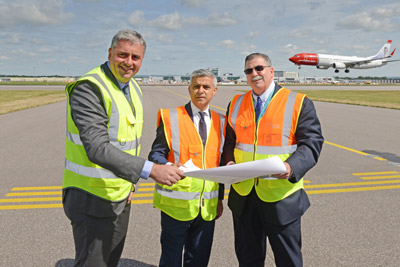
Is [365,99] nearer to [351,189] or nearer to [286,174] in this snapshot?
[351,189]

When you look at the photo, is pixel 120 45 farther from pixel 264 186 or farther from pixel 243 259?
pixel 243 259

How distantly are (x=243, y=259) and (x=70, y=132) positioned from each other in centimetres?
194

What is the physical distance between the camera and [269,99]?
2.73 m

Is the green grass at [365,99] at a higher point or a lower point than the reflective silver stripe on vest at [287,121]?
higher

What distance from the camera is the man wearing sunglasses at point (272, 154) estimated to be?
2570mm

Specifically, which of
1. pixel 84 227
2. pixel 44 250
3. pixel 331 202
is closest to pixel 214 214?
pixel 84 227

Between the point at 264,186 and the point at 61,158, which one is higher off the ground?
the point at 264,186

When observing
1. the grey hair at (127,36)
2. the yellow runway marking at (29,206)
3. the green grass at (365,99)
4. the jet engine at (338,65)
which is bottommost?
the yellow runway marking at (29,206)

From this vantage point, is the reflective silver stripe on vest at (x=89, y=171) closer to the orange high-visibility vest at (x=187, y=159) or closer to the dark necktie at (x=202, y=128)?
the orange high-visibility vest at (x=187, y=159)

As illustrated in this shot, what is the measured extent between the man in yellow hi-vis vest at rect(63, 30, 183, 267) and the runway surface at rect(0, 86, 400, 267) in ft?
3.76

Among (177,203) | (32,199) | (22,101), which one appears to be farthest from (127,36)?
(22,101)

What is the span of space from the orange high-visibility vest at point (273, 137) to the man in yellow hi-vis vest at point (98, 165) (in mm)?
854

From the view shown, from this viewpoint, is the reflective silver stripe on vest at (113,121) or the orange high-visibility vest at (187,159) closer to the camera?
the reflective silver stripe on vest at (113,121)

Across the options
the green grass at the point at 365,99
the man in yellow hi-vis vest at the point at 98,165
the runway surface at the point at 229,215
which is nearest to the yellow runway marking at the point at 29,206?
the runway surface at the point at 229,215
